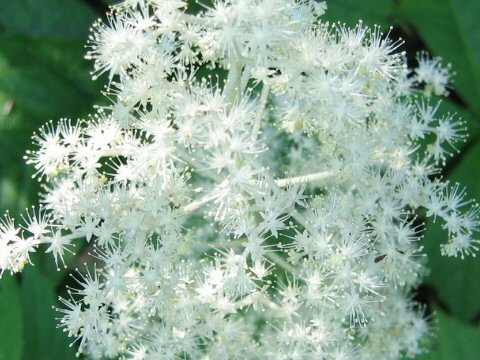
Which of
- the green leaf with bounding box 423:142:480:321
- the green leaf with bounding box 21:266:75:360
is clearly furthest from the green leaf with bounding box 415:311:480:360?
the green leaf with bounding box 21:266:75:360

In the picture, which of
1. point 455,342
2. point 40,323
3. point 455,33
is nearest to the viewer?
point 455,342

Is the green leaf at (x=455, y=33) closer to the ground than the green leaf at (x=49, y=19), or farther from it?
farther from it

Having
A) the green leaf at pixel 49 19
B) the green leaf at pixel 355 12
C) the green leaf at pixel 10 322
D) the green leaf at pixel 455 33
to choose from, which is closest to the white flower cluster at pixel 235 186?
the green leaf at pixel 10 322

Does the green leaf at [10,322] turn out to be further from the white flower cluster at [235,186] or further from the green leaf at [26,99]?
the green leaf at [26,99]

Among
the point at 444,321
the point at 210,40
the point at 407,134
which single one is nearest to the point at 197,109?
the point at 210,40

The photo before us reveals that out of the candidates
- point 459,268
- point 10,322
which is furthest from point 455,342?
point 10,322

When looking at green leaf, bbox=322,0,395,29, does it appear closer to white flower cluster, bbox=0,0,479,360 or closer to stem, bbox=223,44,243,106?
white flower cluster, bbox=0,0,479,360

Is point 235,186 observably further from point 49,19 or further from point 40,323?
point 49,19
